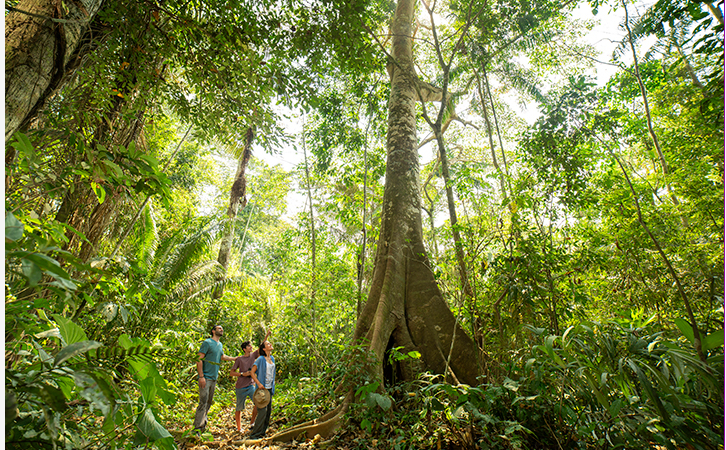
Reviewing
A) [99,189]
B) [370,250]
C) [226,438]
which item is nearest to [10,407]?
[99,189]

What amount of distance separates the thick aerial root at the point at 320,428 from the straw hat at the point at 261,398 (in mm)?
704

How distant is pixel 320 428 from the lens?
2.97 meters

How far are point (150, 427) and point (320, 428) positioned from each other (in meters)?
2.44

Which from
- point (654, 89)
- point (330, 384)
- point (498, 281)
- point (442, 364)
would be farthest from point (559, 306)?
point (654, 89)

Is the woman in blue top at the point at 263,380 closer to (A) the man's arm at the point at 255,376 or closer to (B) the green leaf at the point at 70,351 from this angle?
(A) the man's arm at the point at 255,376

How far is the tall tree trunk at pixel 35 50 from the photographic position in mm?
1455

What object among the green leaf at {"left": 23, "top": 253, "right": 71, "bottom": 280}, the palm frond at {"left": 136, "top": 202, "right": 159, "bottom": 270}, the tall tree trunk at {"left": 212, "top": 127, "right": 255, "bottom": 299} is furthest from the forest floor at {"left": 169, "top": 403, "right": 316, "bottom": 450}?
the tall tree trunk at {"left": 212, "top": 127, "right": 255, "bottom": 299}

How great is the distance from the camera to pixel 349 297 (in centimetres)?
609

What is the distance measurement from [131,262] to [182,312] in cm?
583

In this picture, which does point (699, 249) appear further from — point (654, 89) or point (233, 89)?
A: point (654, 89)

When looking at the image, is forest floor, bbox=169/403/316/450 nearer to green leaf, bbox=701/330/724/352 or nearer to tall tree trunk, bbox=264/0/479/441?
tall tree trunk, bbox=264/0/479/441

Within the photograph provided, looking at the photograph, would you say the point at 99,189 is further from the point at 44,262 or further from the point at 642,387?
the point at 642,387

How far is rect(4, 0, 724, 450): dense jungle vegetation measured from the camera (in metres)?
1.24

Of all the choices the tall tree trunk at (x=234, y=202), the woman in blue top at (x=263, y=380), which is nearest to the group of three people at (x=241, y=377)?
the woman in blue top at (x=263, y=380)
